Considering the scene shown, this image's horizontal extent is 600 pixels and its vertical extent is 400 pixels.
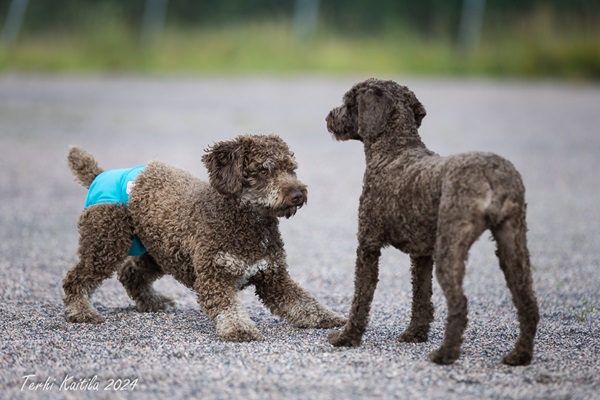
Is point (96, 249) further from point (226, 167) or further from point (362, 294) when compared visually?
point (362, 294)

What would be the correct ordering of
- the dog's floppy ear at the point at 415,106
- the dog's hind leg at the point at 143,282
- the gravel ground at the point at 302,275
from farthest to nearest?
the dog's hind leg at the point at 143,282, the dog's floppy ear at the point at 415,106, the gravel ground at the point at 302,275

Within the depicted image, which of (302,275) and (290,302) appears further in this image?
(302,275)

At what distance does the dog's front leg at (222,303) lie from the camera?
5.64 meters

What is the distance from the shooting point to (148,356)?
5109 mm

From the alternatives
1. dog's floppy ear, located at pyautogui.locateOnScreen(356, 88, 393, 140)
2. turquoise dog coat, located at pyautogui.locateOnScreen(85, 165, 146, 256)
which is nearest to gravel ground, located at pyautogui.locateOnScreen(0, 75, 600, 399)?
turquoise dog coat, located at pyautogui.locateOnScreen(85, 165, 146, 256)

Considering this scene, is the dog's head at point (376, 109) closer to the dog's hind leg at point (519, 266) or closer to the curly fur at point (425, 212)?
the curly fur at point (425, 212)

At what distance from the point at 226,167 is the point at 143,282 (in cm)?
136

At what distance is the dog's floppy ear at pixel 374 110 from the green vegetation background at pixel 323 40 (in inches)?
772

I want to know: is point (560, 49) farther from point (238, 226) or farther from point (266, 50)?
point (238, 226)

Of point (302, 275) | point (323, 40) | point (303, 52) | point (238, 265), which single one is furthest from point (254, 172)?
point (323, 40)

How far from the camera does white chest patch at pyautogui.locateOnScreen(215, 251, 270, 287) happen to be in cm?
583

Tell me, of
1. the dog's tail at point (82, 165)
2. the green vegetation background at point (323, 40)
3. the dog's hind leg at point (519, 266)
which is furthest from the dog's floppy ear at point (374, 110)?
the green vegetation background at point (323, 40)

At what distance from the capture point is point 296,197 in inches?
223

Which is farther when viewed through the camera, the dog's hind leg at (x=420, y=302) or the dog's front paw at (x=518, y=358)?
the dog's hind leg at (x=420, y=302)
